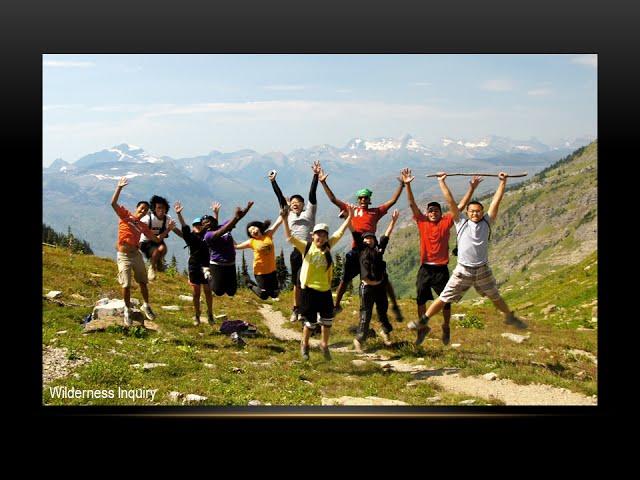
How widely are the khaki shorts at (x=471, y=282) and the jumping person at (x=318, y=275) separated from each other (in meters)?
2.93

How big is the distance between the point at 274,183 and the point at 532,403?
8.52 m

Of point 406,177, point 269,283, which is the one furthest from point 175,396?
point 406,177

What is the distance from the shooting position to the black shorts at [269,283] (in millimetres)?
17969

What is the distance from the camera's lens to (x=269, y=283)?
59.4ft

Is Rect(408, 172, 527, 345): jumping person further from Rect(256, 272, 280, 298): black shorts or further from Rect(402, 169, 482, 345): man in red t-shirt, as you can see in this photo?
Rect(256, 272, 280, 298): black shorts

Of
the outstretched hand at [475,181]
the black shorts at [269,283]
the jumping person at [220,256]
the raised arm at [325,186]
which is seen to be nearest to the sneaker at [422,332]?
the raised arm at [325,186]

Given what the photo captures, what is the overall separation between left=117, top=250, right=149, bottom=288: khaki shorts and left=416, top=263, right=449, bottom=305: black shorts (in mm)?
7759

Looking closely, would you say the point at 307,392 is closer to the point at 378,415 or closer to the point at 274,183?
A: the point at 378,415

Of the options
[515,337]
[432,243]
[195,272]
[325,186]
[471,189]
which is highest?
[325,186]

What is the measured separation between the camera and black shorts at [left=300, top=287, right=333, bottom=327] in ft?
49.5

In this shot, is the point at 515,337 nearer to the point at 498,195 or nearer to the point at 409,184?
the point at 498,195

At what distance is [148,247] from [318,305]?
7.59 m

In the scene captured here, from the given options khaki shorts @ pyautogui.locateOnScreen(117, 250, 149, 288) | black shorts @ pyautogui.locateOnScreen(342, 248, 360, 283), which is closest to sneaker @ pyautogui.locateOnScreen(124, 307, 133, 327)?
khaki shorts @ pyautogui.locateOnScreen(117, 250, 149, 288)

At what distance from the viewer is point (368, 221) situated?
16.5m
